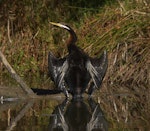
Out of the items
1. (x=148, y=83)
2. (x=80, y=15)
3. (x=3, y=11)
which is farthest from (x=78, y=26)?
(x=148, y=83)

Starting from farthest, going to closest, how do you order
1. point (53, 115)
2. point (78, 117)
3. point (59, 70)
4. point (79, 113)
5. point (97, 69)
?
point (97, 69), point (59, 70), point (79, 113), point (53, 115), point (78, 117)

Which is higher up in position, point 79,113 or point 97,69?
point 97,69

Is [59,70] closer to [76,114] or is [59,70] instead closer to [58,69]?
[58,69]

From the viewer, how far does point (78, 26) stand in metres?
15.9

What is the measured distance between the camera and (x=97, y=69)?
11.9 m

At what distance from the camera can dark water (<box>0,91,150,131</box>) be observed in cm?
908

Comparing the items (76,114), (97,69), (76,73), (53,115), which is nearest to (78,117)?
(76,114)

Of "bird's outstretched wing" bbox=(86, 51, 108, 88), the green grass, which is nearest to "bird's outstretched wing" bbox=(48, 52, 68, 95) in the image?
"bird's outstretched wing" bbox=(86, 51, 108, 88)

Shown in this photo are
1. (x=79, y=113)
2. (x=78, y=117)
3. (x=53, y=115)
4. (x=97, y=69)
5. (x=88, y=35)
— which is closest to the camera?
(x=78, y=117)

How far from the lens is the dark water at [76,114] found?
9.08m

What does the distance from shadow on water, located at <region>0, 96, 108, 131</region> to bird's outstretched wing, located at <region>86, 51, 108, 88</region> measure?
0.33m

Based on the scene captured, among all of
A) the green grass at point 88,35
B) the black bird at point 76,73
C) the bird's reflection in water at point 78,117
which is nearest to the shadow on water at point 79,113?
the bird's reflection in water at point 78,117

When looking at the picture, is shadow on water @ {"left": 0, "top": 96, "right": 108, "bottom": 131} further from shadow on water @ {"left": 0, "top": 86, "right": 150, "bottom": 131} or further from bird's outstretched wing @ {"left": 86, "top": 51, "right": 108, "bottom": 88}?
bird's outstretched wing @ {"left": 86, "top": 51, "right": 108, "bottom": 88}

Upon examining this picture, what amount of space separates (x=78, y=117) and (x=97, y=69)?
2.09 metres
